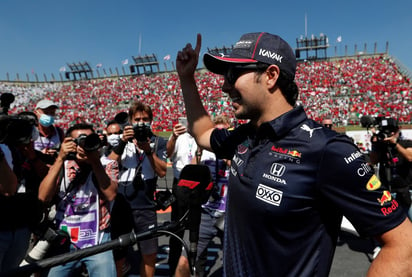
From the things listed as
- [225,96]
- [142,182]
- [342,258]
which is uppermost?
[142,182]

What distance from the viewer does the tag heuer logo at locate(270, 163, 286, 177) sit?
4.08ft

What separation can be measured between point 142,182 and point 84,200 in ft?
2.97

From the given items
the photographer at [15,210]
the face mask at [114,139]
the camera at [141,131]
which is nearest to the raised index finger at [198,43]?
the photographer at [15,210]

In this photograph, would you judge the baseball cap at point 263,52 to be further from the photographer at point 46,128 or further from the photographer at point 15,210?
the photographer at point 46,128

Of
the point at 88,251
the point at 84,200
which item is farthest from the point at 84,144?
the point at 88,251

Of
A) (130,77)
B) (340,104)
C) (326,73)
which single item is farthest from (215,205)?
(130,77)

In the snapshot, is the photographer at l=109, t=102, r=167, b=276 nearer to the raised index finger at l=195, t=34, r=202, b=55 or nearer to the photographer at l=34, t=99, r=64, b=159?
the photographer at l=34, t=99, r=64, b=159

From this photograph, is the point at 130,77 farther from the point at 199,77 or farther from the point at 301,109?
the point at 301,109

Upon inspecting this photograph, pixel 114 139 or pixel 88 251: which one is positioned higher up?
pixel 88 251

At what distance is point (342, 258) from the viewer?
179 inches

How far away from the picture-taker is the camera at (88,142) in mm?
2330

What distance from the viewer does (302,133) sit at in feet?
4.24

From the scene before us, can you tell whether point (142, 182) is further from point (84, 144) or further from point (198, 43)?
point (198, 43)

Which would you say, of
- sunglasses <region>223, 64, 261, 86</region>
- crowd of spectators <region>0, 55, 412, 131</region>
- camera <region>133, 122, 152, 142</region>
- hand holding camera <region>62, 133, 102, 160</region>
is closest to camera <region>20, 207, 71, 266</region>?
hand holding camera <region>62, 133, 102, 160</region>
